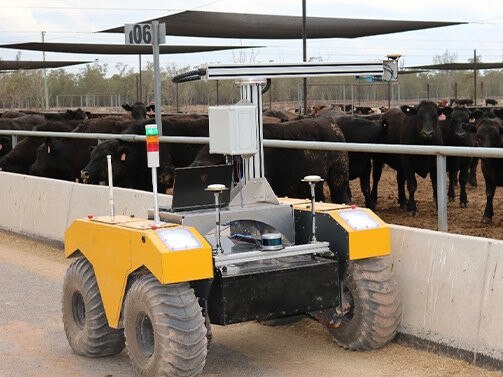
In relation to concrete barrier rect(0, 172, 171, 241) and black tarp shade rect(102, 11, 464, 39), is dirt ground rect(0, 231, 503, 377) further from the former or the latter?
black tarp shade rect(102, 11, 464, 39)

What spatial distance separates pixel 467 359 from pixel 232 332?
6.05 ft

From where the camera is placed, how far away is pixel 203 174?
6.00 m

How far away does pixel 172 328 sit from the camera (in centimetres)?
520

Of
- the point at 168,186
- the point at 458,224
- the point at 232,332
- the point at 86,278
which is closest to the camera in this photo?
the point at 86,278

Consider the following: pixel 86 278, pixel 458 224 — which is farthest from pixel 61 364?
pixel 458 224

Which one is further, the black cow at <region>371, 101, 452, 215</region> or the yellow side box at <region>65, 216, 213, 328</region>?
the black cow at <region>371, 101, 452, 215</region>

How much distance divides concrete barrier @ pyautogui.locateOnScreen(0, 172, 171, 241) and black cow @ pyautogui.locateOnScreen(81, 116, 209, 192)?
1.40 m

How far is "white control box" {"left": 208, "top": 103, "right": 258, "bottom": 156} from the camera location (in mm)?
5820

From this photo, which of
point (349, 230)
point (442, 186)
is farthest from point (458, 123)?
point (349, 230)

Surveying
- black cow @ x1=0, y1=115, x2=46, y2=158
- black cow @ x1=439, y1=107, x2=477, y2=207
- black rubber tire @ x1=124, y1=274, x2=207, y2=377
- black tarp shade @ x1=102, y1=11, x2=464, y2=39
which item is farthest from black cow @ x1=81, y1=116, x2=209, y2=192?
black rubber tire @ x1=124, y1=274, x2=207, y2=377

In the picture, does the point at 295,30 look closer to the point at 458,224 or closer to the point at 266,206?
the point at 458,224

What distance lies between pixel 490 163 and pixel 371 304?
25.8 feet

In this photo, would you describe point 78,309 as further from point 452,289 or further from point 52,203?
point 52,203

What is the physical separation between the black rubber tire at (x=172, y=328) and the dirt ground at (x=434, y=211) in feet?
23.5
